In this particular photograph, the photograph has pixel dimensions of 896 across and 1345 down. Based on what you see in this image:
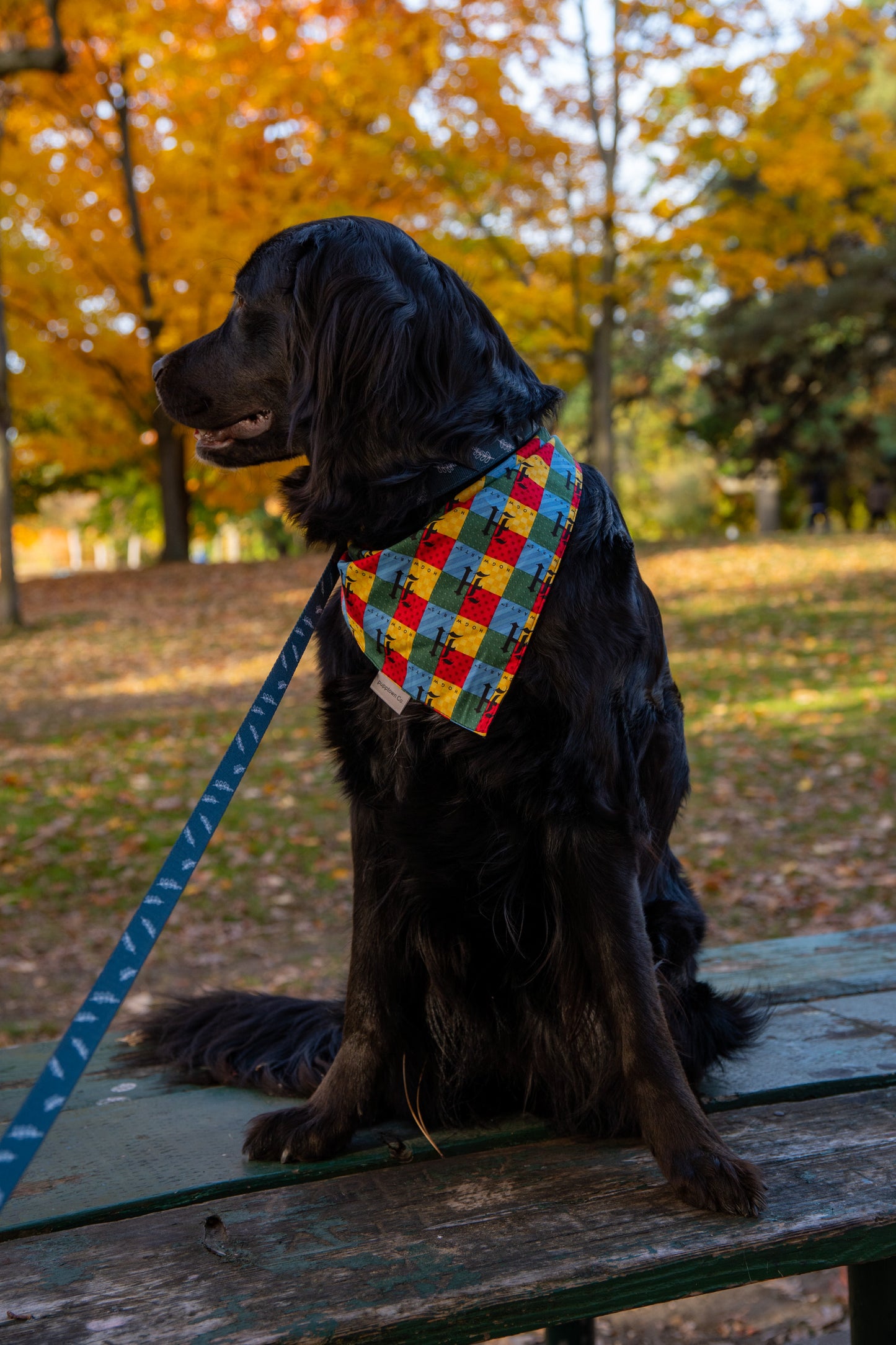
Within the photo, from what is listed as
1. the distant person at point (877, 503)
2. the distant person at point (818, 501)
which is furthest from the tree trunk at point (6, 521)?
the distant person at point (877, 503)

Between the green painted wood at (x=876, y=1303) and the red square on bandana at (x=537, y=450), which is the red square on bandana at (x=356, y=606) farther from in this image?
the green painted wood at (x=876, y=1303)

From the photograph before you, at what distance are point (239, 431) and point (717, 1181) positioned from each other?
148 cm

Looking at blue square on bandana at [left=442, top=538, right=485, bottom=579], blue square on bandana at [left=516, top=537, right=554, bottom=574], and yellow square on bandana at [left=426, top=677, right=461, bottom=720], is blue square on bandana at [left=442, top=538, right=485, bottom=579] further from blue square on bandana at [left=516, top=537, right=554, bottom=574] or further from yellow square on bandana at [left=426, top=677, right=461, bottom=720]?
yellow square on bandana at [left=426, top=677, right=461, bottom=720]

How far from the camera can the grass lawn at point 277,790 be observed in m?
5.63

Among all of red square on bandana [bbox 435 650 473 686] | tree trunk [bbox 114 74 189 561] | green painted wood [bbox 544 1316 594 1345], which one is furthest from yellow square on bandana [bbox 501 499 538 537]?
tree trunk [bbox 114 74 189 561]

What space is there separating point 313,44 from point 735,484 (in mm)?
24732

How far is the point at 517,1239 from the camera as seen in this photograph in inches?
63.6

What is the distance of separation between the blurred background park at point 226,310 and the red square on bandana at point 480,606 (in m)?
0.73

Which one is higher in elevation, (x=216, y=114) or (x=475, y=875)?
(x=216, y=114)

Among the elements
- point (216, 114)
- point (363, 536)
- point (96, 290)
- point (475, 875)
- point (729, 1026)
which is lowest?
point (729, 1026)

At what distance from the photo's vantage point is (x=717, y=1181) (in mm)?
1690

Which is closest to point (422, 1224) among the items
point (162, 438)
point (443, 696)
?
point (443, 696)

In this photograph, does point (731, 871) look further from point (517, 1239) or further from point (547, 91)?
point (547, 91)

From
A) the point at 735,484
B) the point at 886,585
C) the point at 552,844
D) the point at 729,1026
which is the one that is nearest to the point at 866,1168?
the point at 729,1026
